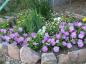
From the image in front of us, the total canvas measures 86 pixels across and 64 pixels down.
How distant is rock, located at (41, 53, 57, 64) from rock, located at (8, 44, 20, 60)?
1.34ft

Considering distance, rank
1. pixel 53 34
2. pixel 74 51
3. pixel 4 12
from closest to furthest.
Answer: pixel 74 51 → pixel 53 34 → pixel 4 12

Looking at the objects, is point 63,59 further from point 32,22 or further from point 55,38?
point 32,22

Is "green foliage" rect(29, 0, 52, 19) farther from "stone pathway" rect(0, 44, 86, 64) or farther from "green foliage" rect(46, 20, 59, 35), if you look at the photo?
"stone pathway" rect(0, 44, 86, 64)

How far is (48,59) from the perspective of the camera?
14.2ft

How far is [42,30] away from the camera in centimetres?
493

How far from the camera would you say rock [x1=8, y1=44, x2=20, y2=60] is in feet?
15.1

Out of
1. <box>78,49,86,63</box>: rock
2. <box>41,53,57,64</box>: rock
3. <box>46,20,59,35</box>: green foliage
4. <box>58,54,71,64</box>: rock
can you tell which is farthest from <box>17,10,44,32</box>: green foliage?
<box>78,49,86,63</box>: rock

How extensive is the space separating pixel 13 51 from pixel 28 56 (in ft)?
0.96

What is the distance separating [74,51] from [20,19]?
4.19 ft

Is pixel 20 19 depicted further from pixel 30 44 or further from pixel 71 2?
pixel 71 2

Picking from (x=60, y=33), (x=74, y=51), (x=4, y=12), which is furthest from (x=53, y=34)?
(x=4, y=12)

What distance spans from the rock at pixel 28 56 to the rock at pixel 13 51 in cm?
10

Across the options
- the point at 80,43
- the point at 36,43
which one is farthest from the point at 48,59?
the point at 80,43

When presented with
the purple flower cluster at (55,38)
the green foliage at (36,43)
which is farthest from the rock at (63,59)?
the green foliage at (36,43)
